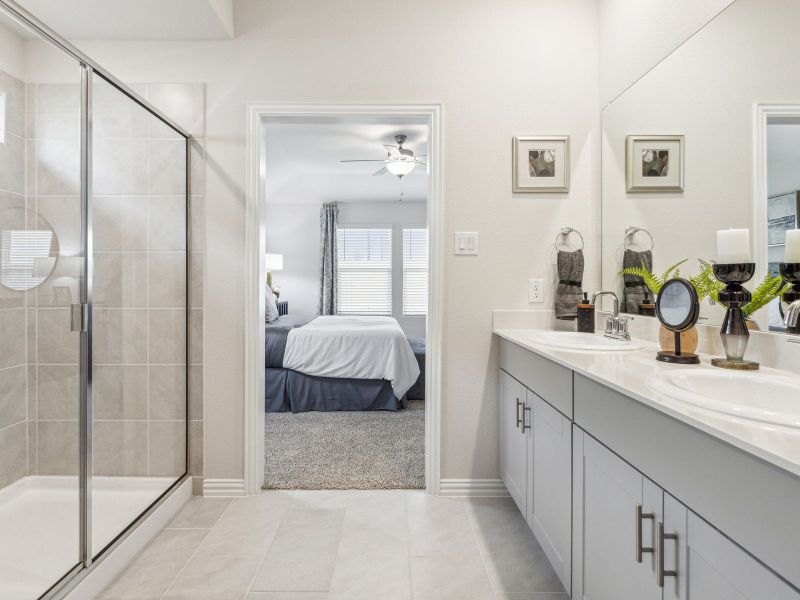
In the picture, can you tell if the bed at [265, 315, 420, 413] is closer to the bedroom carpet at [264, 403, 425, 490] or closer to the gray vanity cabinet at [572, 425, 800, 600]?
the bedroom carpet at [264, 403, 425, 490]

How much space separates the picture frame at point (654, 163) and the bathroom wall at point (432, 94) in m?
0.28

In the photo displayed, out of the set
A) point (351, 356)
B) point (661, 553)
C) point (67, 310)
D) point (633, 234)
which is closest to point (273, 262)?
point (351, 356)

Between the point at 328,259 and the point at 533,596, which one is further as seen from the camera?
the point at 328,259

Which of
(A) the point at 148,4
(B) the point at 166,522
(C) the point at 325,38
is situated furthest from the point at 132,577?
(C) the point at 325,38

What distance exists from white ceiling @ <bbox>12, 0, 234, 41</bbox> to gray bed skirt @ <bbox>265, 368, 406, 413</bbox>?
254 cm

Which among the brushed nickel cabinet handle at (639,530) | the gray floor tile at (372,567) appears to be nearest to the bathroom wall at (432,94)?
the gray floor tile at (372,567)

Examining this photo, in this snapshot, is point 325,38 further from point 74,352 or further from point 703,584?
point 703,584

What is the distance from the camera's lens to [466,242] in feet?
7.52

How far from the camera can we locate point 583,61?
7.52ft

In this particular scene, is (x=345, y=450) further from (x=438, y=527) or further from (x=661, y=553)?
(x=661, y=553)

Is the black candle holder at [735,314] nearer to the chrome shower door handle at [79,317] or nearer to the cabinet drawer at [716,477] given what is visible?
the cabinet drawer at [716,477]

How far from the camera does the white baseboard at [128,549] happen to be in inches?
58.9

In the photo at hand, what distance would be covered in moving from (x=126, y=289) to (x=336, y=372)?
6.94 ft

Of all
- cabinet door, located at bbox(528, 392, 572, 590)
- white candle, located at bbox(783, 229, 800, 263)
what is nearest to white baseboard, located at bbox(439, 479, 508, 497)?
cabinet door, located at bbox(528, 392, 572, 590)
